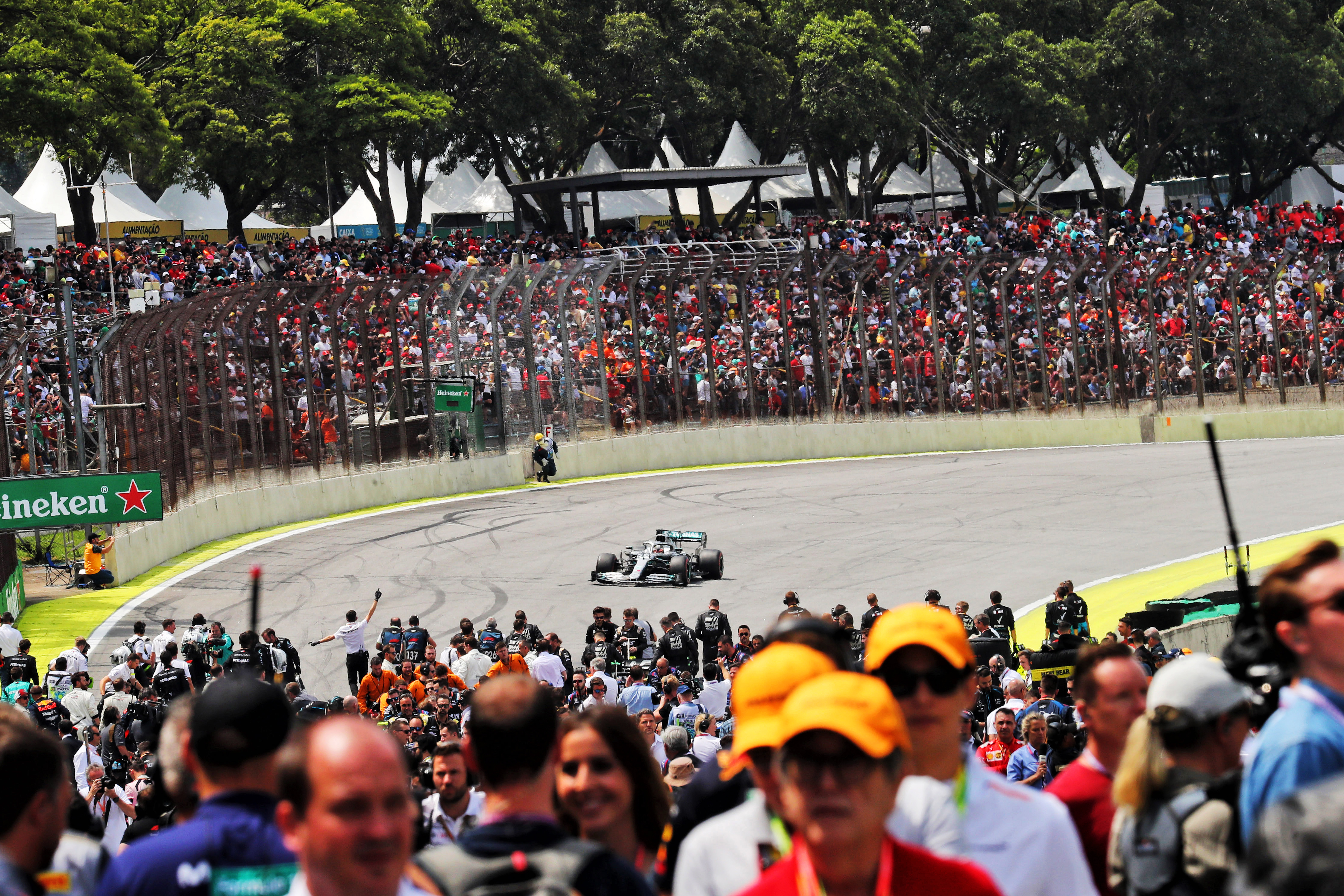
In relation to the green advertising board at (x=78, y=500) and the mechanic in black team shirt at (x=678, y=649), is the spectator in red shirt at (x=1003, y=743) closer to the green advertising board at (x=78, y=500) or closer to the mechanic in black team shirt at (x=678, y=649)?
the mechanic in black team shirt at (x=678, y=649)

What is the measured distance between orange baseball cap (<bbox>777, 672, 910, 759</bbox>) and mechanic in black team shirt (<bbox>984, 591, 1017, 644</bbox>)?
1621cm

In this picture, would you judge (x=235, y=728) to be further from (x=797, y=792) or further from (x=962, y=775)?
(x=962, y=775)

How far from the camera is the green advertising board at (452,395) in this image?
117 feet

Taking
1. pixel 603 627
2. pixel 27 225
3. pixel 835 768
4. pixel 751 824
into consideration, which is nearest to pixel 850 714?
pixel 835 768

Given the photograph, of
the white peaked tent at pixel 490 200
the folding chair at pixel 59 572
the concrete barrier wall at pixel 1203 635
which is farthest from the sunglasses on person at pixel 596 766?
the white peaked tent at pixel 490 200

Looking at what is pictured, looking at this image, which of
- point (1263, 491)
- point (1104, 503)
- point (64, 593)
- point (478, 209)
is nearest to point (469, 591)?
point (64, 593)

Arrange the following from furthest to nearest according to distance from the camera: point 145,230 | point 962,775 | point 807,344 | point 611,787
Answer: point 145,230, point 807,344, point 611,787, point 962,775

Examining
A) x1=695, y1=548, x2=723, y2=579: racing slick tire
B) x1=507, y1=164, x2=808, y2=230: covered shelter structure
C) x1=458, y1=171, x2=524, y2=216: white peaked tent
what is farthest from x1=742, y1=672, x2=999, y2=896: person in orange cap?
x1=458, y1=171, x2=524, y2=216: white peaked tent

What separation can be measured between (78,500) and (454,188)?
44403 millimetres

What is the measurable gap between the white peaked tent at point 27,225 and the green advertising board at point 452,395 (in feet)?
65.3

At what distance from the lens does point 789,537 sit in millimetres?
30938

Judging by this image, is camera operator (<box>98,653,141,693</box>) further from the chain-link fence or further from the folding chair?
the chain-link fence

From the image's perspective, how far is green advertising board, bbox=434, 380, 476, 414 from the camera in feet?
117

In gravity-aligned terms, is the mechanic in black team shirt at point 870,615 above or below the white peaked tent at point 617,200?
below
